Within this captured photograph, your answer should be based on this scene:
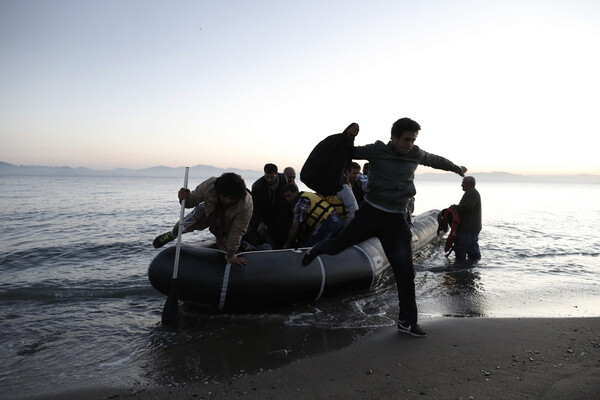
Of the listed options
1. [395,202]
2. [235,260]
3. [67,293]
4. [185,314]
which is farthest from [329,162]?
[67,293]

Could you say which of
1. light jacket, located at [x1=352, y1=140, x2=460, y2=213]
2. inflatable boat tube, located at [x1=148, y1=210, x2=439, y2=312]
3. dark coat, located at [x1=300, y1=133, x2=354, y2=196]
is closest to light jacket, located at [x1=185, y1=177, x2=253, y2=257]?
inflatable boat tube, located at [x1=148, y1=210, x2=439, y2=312]

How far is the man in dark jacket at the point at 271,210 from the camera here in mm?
6521

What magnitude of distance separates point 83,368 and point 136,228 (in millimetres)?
11378

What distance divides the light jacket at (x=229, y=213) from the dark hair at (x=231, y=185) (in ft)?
0.71

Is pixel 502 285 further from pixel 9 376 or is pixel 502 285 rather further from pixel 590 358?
pixel 9 376

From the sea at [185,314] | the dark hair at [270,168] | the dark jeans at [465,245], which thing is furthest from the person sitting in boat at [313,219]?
the dark jeans at [465,245]

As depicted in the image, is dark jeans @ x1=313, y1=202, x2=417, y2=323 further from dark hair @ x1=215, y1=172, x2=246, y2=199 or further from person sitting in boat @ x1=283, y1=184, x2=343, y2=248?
person sitting in boat @ x1=283, y1=184, x2=343, y2=248

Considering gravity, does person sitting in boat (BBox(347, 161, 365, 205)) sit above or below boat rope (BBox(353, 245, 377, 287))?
above

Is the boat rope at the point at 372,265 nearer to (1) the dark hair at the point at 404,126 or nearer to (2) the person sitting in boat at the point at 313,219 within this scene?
(2) the person sitting in boat at the point at 313,219

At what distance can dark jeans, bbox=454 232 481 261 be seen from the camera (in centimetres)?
825

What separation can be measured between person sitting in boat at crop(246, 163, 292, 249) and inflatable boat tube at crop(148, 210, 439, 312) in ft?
4.24

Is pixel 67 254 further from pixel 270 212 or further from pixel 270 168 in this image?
pixel 270 168

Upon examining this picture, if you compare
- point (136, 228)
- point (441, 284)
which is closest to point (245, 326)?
point (441, 284)

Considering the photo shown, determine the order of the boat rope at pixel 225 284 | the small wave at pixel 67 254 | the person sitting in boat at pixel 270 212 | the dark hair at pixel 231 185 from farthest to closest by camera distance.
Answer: the small wave at pixel 67 254, the person sitting in boat at pixel 270 212, the boat rope at pixel 225 284, the dark hair at pixel 231 185
